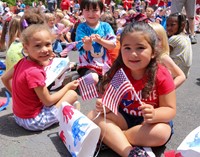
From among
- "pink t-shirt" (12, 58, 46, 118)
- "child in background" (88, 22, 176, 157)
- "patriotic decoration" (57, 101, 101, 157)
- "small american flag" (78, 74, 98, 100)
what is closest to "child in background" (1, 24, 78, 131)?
"pink t-shirt" (12, 58, 46, 118)

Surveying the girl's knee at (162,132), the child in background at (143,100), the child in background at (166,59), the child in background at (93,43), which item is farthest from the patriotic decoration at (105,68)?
the girl's knee at (162,132)

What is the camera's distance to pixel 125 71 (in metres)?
2.31

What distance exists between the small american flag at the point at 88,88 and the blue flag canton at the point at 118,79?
316 millimetres

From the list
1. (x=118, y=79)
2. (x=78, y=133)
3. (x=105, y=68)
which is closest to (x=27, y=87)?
(x=78, y=133)

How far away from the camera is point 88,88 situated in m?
2.48

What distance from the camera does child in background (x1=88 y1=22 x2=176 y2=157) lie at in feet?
6.73

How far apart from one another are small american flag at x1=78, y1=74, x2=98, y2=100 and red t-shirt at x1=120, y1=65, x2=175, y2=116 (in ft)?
0.89

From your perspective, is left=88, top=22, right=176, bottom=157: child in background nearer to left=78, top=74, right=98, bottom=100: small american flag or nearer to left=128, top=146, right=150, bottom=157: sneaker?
left=128, top=146, right=150, bottom=157: sneaker

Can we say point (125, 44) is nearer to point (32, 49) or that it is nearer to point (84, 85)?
point (84, 85)

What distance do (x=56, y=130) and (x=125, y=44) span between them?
994 millimetres

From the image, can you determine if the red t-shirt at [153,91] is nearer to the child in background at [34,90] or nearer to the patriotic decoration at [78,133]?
the patriotic decoration at [78,133]

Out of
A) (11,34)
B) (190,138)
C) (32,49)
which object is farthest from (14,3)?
(190,138)

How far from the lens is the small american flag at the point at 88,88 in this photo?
2.45 meters

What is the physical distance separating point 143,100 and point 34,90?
86cm
